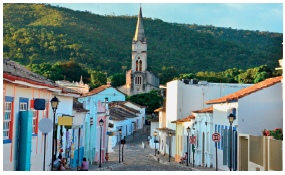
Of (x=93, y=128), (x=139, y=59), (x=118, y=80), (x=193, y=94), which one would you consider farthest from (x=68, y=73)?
(x=93, y=128)

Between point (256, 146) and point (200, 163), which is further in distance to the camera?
point (200, 163)

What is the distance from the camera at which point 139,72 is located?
123625 millimetres

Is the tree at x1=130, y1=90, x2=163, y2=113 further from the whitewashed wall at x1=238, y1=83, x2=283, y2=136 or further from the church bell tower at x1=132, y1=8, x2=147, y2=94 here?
the whitewashed wall at x1=238, y1=83, x2=283, y2=136

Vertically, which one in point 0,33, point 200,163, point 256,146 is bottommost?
point 200,163

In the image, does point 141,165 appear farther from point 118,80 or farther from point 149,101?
point 118,80

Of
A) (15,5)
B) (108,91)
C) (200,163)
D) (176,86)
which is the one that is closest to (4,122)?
(200,163)

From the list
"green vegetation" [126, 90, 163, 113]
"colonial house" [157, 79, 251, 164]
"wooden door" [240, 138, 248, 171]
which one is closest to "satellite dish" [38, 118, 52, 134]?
"wooden door" [240, 138, 248, 171]

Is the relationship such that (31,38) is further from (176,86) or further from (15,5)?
(176,86)

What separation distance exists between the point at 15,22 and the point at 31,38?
1153 inches

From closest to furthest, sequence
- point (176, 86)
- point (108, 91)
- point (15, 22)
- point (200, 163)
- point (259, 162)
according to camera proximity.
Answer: point (259, 162)
point (200, 163)
point (176, 86)
point (108, 91)
point (15, 22)

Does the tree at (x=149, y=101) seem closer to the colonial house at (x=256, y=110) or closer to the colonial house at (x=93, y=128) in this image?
the colonial house at (x=93, y=128)

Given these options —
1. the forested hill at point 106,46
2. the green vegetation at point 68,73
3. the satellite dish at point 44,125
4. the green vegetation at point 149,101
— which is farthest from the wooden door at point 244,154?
the forested hill at point 106,46

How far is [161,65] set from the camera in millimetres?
162875

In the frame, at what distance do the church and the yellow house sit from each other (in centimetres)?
8641
